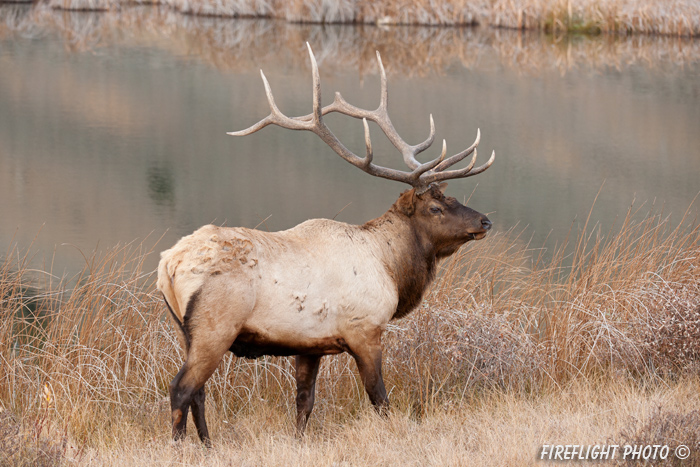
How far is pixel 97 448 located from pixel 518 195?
8.78 meters

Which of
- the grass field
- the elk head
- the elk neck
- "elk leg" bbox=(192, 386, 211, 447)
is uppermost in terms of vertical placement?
the elk head

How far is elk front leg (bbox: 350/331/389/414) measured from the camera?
4426 millimetres

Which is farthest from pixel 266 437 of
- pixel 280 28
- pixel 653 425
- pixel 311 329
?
pixel 280 28

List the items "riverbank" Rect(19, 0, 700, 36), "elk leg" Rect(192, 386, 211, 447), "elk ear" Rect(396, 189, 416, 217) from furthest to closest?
"riverbank" Rect(19, 0, 700, 36)
"elk ear" Rect(396, 189, 416, 217)
"elk leg" Rect(192, 386, 211, 447)

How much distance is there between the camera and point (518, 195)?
12.2 m

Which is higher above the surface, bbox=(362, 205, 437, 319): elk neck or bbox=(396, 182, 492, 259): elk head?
bbox=(396, 182, 492, 259): elk head

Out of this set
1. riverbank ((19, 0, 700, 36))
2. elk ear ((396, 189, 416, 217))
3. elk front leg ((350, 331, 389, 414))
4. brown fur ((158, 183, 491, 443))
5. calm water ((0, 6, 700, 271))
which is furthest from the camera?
riverbank ((19, 0, 700, 36))

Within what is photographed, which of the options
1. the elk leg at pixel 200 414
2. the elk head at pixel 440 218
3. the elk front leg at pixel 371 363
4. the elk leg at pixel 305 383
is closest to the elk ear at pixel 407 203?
the elk head at pixel 440 218

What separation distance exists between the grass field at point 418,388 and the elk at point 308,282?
362 millimetres

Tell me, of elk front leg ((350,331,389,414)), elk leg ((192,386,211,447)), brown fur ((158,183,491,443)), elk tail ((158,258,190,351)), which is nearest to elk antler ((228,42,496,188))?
brown fur ((158,183,491,443))

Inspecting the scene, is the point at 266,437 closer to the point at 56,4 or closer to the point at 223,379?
the point at 223,379

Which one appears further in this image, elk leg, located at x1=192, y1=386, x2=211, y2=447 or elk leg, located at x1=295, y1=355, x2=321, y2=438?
elk leg, located at x1=295, y1=355, x2=321, y2=438

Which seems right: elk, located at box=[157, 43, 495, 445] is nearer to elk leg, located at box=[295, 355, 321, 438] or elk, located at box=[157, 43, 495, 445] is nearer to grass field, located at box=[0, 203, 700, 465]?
elk leg, located at box=[295, 355, 321, 438]

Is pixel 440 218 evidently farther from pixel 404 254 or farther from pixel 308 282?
pixel 308 282
